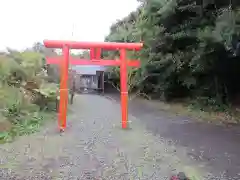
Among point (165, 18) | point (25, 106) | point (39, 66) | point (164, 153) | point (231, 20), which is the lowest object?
point (164, 153)

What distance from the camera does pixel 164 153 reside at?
643 cm

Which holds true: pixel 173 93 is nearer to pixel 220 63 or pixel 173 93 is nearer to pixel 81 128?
pixel 220 63

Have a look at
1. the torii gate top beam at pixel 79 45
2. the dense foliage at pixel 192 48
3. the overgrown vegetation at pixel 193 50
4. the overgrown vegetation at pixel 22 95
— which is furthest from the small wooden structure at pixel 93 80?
the torii gate top beam at pixel 79 45

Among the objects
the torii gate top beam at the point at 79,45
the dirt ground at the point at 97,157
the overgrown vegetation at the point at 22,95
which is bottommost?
the dirt ground at the point at 97,157

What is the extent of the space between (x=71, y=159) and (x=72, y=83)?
9.54 meters

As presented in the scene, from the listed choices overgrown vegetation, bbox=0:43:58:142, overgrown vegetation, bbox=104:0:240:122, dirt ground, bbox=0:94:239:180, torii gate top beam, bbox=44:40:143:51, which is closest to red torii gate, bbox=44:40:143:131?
torii gate top beam, bbox=44:40:143:51

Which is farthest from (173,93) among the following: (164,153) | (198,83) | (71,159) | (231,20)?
(71,159)

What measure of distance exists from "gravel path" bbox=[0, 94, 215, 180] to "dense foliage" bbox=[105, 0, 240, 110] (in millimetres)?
4699

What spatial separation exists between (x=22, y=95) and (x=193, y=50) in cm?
747

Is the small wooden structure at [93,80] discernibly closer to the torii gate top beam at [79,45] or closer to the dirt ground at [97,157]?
the torii gate top beam at [79,45]

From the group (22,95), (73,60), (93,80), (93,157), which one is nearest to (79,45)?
(73,60)

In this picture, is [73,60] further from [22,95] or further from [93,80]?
[93,80]

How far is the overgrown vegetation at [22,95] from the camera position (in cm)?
780

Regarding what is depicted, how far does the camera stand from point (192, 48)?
1400 cm
